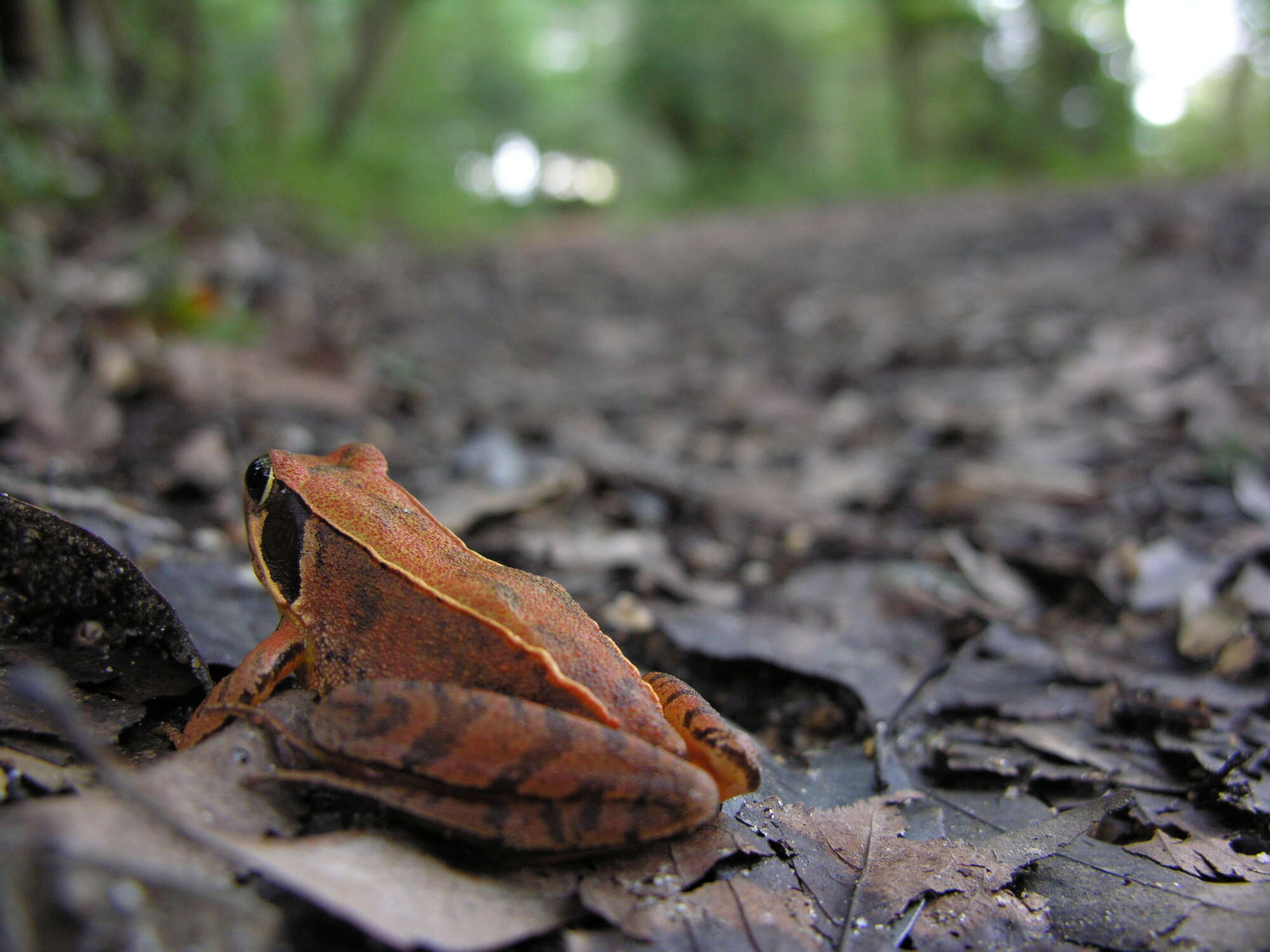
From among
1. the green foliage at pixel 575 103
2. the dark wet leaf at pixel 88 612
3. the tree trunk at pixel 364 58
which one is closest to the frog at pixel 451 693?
the dark wet leaf at pixel 88 612

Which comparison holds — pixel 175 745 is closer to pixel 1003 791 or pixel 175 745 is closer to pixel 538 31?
pixel 1003 791

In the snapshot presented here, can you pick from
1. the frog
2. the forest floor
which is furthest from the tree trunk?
the frog

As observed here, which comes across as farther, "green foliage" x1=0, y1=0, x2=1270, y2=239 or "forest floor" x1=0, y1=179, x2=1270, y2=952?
"green foliage" x1=0, y1=0, x2=1270, y2=239

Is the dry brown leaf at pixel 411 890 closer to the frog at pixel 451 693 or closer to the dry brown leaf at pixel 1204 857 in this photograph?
the frog at pixel 451 693

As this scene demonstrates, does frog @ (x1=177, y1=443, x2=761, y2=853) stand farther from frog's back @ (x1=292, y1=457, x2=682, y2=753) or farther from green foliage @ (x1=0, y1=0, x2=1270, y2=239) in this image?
green foliage @ (x1=0, y1=0, x2=1270, y2=239)

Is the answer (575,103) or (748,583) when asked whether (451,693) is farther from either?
(575,103)

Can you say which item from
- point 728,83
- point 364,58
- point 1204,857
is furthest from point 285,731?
point 728,83

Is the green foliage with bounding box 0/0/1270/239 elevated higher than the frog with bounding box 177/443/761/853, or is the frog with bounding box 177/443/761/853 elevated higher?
the green foliage with bounding box 0/0/1270/239
